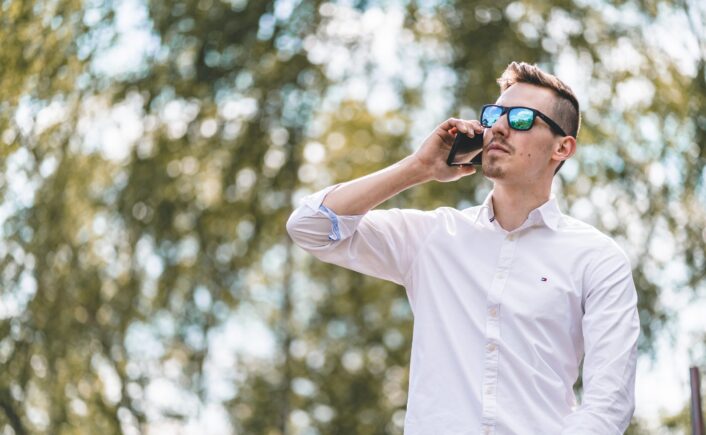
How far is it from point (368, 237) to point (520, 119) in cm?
39

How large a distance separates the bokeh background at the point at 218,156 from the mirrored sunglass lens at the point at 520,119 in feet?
14.2

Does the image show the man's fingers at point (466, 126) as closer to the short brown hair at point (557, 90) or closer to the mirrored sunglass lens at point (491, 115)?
the mirrored sunglass lens at point (491, 115)

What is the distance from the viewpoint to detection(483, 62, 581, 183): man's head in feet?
7.36

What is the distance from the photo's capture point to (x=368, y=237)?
2.30 meters

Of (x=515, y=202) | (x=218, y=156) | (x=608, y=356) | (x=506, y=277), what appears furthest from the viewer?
(x=218, y=156)

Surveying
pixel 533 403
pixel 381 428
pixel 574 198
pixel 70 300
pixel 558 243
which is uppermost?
pixel 558 243

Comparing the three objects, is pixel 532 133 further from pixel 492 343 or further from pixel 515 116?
pixel 492 343

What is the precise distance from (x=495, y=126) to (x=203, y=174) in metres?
5.47

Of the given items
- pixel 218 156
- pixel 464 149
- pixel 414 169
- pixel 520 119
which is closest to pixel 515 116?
pixel 520 119

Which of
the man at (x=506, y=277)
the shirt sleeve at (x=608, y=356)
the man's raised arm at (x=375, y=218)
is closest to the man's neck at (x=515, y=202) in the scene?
the man at (x=506, y=277)

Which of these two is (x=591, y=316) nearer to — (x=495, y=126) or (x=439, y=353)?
(x=439, y=353)

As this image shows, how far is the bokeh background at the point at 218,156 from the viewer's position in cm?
658

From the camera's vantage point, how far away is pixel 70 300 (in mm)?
6934

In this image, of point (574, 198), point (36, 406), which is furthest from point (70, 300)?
point (574, 198)
